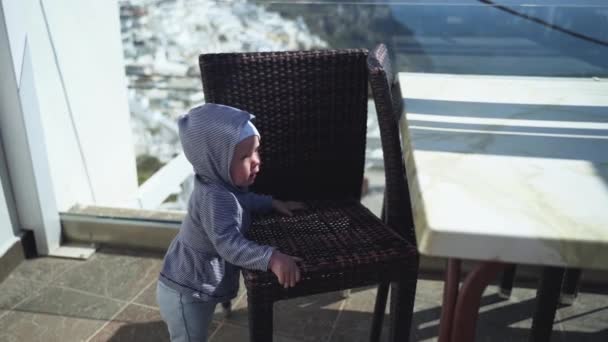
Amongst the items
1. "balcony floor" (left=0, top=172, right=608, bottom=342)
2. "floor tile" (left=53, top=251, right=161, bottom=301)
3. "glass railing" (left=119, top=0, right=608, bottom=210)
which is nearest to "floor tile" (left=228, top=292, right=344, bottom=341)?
"balcony floor" (left=0, top=172, right=608, bottom=342)

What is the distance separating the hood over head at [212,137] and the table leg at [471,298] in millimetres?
615

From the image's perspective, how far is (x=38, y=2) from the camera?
2.26 meters

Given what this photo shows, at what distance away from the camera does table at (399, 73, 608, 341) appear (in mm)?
802

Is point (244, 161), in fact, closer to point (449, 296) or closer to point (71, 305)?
point (449, 296)

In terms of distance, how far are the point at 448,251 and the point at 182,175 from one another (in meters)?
2.91

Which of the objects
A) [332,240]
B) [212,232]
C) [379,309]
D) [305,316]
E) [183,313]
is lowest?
[305,316]

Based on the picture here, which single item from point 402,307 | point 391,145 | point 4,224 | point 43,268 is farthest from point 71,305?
point 391,145

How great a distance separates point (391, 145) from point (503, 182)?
1.26 ft

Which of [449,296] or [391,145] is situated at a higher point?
[391,145]

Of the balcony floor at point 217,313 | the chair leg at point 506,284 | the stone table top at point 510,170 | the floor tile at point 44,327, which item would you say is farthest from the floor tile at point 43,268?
the chair leg at point 506,284

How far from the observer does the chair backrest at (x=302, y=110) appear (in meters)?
1.58

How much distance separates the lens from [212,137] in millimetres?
1254

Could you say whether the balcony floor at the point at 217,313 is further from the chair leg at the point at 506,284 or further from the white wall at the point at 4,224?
the white wall at the point at 4,224

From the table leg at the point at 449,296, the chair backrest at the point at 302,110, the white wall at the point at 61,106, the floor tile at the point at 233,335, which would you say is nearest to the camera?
the table leg at the point at 449,296
